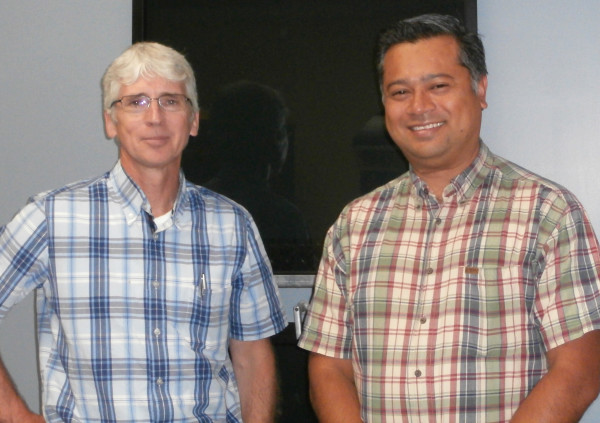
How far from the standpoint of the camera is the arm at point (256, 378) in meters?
2.08

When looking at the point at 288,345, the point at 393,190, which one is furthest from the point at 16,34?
the point at 393,190

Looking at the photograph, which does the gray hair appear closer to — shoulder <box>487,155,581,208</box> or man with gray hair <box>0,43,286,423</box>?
man with gray hair <box>0,43,286,423</box>

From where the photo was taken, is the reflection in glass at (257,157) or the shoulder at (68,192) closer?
the shoulder at (68,192)

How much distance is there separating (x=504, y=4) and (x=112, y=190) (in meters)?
1.56

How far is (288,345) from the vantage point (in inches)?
110

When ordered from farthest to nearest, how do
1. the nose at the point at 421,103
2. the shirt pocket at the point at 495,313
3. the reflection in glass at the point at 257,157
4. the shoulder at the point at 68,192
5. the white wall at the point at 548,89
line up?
the reflection in glass at the point at 257,157 < the white wall at the point at 548,89 < the shoulder at the point at 68,192 < the nose at the point at 421,103 < the shirt pocket at the point at 495,313

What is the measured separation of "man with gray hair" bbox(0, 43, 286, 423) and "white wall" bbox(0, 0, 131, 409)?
105 cm

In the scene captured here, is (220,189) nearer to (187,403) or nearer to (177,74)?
(177,74)

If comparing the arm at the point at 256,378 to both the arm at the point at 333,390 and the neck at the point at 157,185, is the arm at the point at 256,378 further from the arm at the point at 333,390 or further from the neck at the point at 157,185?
the neck at the point at 157,185

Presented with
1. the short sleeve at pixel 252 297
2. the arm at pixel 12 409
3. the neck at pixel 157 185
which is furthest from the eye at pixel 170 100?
the arm at pixel 12 409

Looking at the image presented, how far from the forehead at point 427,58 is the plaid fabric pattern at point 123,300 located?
2.10ft

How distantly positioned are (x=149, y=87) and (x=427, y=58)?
0.71 meters

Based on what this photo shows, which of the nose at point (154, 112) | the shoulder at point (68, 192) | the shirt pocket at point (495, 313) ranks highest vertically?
the nose at point (154, 112)

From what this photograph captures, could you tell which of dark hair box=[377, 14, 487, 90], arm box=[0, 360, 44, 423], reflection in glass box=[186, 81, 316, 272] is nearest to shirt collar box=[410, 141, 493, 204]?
dark hair box=[377, 14, 487, 90]
